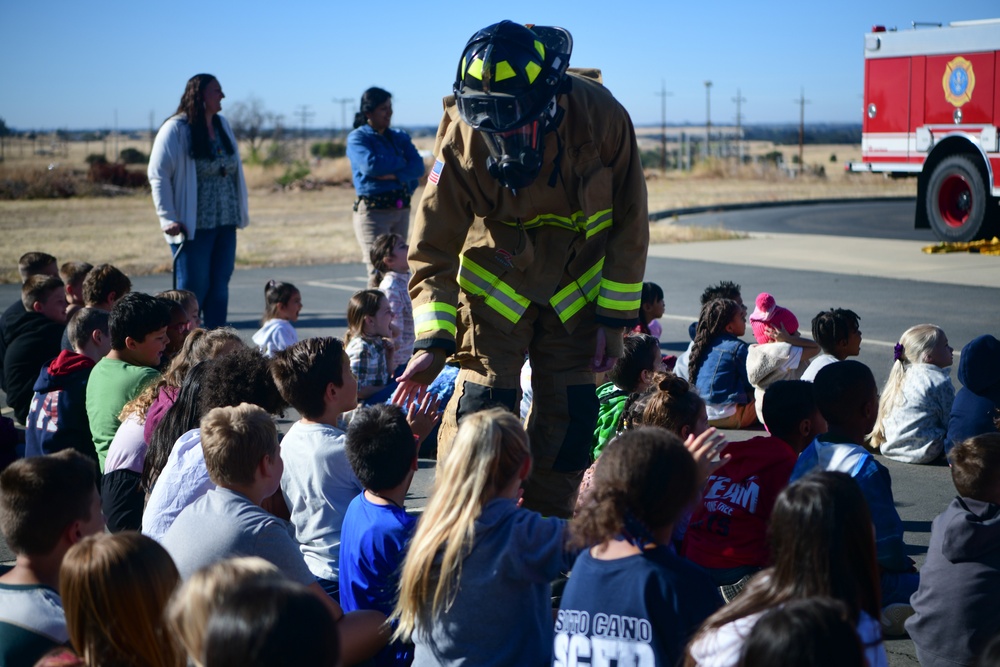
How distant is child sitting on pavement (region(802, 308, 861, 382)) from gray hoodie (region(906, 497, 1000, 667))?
269 centimetres

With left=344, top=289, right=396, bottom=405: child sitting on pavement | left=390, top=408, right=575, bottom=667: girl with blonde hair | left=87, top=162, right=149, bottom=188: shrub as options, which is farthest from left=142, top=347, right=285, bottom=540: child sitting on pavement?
left=87, top=162, right=149, bottom=188: shrub

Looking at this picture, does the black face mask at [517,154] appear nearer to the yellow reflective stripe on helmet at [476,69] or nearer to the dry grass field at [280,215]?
the yellow reflective stripe on helmet at [476,69]

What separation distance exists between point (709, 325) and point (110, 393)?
380 cm

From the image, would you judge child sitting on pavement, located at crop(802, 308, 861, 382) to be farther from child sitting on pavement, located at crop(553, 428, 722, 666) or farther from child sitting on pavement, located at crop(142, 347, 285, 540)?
child sitting on pavement, located at crop(553, 428, 722, 666)

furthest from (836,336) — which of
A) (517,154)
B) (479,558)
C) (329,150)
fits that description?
(329,150)

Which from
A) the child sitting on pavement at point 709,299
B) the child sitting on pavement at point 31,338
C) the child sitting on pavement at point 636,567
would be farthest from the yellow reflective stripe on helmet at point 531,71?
the child sitting on pavement at point 31,338

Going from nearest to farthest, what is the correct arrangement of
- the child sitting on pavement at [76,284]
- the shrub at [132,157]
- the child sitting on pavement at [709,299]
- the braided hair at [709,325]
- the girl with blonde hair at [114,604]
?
1. the girl with blonde hair at [114,604]
2. the braided hair at [709,325]
3. the child sitting on pavement at [709,299]
4. the child sitting on pavement at [76,284]
5. the shrub at [132,157]

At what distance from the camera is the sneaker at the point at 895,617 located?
163 inches

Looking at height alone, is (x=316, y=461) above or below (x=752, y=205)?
below

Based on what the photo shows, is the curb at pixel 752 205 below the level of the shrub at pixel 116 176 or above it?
below

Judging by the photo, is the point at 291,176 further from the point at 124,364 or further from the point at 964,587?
the point at 964,587

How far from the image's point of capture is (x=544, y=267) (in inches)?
186

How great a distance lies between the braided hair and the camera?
7121 mm

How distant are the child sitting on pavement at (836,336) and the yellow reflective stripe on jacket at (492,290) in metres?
2.37
